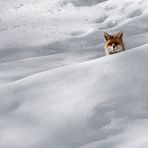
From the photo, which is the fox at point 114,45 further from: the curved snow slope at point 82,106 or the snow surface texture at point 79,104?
the curved snow slope at point 82,106

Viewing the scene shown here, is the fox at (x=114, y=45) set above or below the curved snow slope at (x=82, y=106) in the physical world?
above

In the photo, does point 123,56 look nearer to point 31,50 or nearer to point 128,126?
point 128,126

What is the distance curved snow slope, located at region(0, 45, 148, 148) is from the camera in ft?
9.77

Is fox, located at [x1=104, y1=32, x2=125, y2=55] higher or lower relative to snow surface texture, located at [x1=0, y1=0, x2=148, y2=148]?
higher

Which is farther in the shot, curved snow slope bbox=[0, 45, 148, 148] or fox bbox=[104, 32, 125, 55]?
fox bbox=[104, 32, 125, 55]

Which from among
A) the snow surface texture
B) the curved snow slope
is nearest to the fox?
the snow surface texture

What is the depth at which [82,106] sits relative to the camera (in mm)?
3357

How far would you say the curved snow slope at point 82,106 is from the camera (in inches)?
117

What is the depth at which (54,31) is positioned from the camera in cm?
984

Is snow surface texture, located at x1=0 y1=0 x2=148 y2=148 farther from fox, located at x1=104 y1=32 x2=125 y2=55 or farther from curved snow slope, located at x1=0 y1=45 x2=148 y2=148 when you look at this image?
fox, located at x1=104 y1=32 x2=125 y2=55

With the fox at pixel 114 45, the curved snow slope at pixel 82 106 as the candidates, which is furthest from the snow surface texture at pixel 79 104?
the fox at pixel 114 45

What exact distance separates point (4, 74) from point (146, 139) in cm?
306

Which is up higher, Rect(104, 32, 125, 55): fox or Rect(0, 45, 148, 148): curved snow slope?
Rect(104, 32, 125, 55): fox

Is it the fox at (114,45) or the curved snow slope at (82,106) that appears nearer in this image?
the curved snow slope at (82,106)
